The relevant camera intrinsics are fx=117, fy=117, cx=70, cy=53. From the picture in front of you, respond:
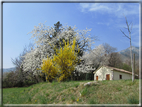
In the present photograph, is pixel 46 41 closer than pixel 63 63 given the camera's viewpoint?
No

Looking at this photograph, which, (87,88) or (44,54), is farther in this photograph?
(44,54)

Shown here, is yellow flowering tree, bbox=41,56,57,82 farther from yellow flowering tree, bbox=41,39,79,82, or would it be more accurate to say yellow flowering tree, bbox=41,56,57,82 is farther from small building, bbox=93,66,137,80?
small building, bbox=93,66,137,80

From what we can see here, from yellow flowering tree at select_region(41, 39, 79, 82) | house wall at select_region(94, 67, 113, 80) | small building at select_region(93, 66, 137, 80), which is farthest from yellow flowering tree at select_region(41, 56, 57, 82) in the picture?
house wall at select_region(94, 67, 113, 80)

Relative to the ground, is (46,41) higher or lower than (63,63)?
higher

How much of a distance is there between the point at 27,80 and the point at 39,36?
21.2 feet

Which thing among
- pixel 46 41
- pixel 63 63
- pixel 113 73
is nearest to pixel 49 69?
pixel 63 63

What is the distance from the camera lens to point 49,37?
48.7 ft

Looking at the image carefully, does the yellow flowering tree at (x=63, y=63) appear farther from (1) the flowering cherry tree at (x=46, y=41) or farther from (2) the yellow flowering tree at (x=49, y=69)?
(1) the flowering cherry tree at (x=46, y=41)

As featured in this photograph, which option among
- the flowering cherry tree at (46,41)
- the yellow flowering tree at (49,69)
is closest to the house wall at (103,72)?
the flowering cherry tree at (46,41)

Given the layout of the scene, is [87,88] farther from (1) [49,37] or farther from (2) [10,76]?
(2) [10,76]

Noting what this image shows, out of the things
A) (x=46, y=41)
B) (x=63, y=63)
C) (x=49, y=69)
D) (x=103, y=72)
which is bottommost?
(x=103, y=72)

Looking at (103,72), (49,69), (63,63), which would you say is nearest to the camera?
(63,63)

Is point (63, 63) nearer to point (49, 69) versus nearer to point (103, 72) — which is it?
point (49, 69)

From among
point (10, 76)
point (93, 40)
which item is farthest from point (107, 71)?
point (10, 76)
